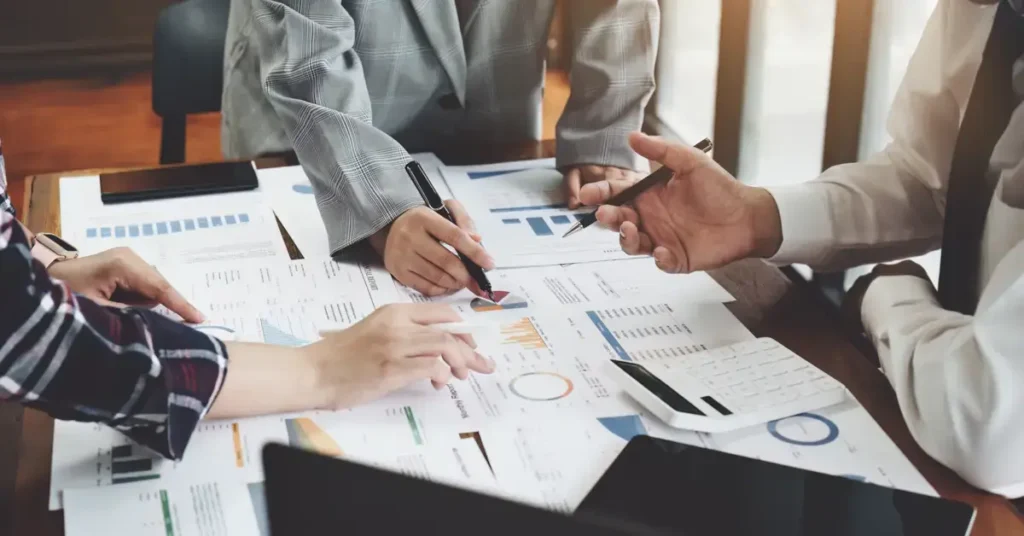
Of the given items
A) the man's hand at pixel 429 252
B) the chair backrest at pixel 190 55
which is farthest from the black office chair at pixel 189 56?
the man's hand at pixel 429 252

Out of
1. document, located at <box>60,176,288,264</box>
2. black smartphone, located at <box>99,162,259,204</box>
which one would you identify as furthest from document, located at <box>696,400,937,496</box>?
black smartphone, located at <box>99,162,259,204</box>

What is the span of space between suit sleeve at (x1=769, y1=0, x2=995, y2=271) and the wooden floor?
2.08 meters

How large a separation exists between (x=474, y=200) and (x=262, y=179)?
1.01 feet

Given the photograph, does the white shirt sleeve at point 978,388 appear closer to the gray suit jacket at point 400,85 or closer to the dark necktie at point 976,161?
the dark necktie at point 976,161

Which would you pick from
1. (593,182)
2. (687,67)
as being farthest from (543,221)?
(687,67)

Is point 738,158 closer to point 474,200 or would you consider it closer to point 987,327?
point 474,200

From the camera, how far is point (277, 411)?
830 mm

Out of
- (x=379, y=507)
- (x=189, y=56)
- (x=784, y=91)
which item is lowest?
(x=784, y=91)

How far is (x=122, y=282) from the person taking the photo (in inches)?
40.5

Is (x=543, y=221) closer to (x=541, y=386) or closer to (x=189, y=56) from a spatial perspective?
(x=541, y=386)

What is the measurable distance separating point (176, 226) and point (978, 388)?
0.91m

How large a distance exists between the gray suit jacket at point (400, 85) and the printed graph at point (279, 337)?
0.21m

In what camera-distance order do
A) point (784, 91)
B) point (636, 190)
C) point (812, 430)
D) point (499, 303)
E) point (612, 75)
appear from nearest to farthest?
point (812, 430) < point (499, 303) < point (636, 190) < point (612, 75) < point (784, 91)

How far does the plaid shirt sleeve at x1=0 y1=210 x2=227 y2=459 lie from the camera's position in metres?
0.67
